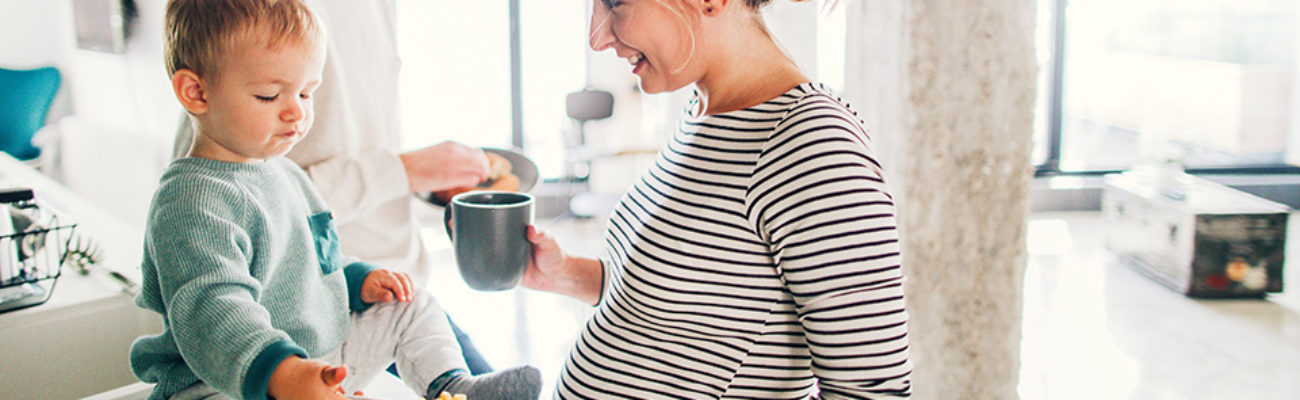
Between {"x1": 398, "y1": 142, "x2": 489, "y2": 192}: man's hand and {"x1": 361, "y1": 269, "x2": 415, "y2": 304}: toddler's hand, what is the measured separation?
22cm

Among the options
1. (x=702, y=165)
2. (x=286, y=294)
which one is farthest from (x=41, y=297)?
(x=702, y=165)

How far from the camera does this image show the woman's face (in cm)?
100

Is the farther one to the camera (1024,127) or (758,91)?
(1024,127)

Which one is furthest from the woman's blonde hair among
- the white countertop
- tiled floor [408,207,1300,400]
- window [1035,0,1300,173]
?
window [1035,0,1300,173]

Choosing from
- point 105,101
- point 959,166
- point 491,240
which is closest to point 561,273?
point 491,240

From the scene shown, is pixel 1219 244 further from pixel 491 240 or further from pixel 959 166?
pixel 491 240

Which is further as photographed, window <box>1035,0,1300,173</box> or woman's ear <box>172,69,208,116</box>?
window <box>1035,0,1300,173</box>

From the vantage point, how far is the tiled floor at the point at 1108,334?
356cm

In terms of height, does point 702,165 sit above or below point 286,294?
above

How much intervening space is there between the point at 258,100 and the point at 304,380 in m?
0.32

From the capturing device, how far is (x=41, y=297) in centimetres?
143

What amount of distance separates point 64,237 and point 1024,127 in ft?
7.18

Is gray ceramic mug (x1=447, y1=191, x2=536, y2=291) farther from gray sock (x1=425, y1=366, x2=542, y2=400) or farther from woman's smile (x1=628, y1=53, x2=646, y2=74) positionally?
woman's smile (x1=628, y1=53, x2=646, y2=74)

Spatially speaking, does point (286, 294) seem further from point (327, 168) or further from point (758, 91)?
point (758, 91)
